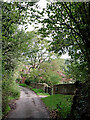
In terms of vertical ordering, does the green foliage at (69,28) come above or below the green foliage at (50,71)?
above

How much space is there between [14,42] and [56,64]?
15.8 metres

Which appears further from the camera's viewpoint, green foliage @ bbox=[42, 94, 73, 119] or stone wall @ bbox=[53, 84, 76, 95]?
stone wall @ bbox=[53, 84, 76, 95]

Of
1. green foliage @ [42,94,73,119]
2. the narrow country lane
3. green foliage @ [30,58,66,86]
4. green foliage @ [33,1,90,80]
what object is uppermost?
green foliage @ [33,1,90,80]

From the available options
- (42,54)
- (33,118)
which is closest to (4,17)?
(33,118)

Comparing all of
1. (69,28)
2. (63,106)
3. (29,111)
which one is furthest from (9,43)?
(63,106)

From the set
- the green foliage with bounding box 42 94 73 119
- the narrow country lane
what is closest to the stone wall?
the green foliage with bounding box 42 94 73 119

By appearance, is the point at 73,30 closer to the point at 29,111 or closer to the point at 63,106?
the point at 63,106

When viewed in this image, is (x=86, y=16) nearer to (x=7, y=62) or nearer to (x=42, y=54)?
(x=7, y=62)

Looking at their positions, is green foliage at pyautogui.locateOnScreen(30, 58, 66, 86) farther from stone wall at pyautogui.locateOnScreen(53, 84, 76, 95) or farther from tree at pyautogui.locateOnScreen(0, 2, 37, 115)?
tree at pyautogui.locateOnScreen(0, 2, 37, 115)

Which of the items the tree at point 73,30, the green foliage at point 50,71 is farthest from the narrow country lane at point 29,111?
the green foliage at point 50,71

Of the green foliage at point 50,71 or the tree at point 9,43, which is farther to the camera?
the green foliage at point 50,71

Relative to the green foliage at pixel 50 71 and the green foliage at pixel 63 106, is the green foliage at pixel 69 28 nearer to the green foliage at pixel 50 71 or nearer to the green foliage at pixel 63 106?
the green foliage at pixel 63 106

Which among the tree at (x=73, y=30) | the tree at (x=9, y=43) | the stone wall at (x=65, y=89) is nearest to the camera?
the tree at (x=73, y=30)

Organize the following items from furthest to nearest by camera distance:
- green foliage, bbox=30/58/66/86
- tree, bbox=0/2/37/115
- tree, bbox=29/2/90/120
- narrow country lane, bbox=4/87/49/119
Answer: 1. green foliage, bbox=30/58/66/86
2. narrow country lane, bbox=4/87/49/119
3. tree, bbox=0/2/37/115
4. tree, bbox=29/2/90/120
